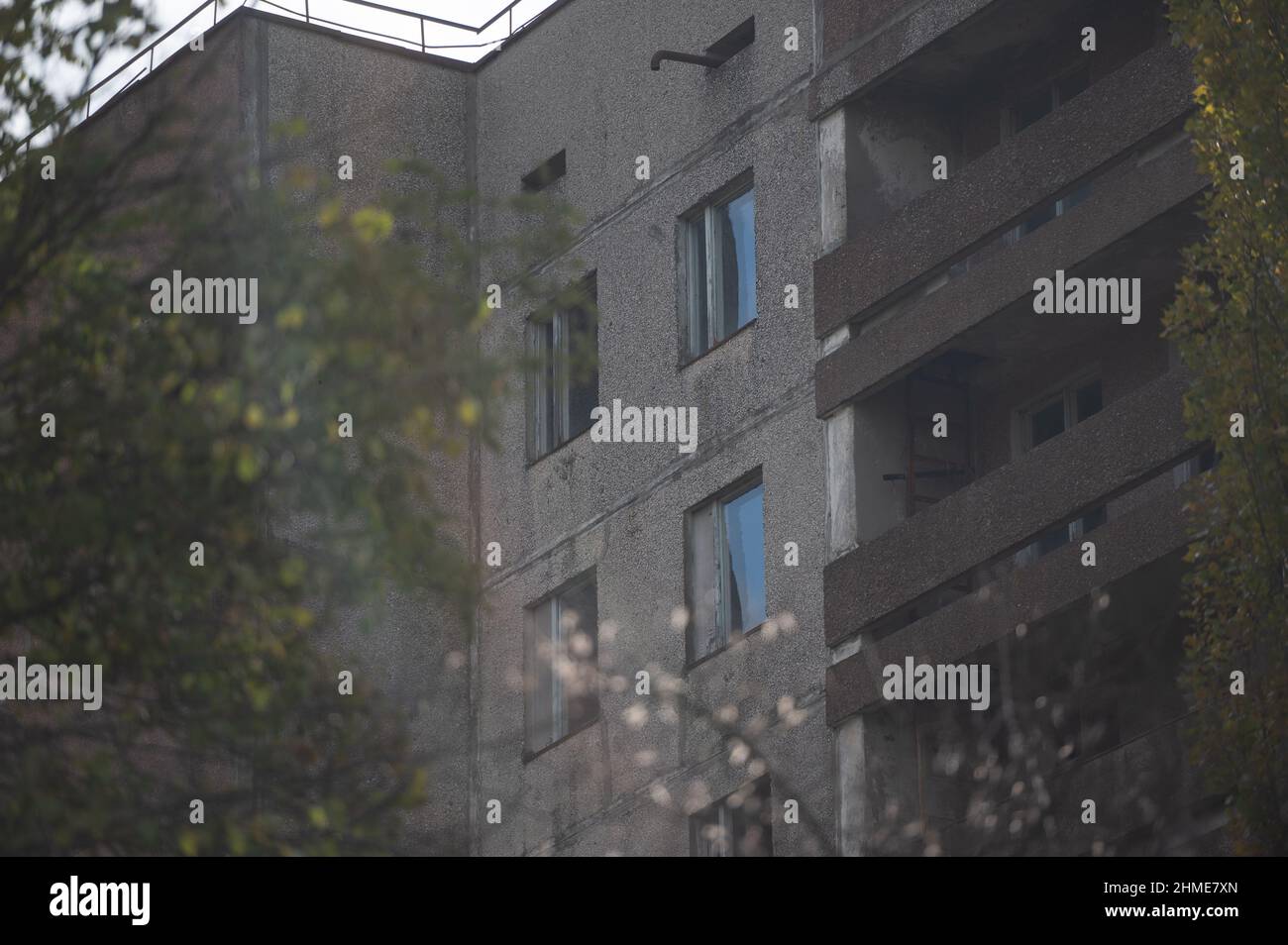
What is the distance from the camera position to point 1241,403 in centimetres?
1505

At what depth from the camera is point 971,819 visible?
16.9 meters

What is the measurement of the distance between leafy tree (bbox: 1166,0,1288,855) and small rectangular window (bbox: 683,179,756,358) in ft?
19.0

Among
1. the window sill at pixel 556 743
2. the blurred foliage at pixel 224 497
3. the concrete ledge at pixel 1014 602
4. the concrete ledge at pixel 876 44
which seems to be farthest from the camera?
the window sill at pixel 556 743

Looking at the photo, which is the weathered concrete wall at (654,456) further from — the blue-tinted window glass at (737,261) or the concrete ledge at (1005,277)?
the concrete ledge at (1005,277)

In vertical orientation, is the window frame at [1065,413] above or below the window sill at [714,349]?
below

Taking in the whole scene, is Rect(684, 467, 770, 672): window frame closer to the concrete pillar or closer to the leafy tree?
the concrete pillar

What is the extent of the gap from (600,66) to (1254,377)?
10376mm

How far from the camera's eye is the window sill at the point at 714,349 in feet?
69.4

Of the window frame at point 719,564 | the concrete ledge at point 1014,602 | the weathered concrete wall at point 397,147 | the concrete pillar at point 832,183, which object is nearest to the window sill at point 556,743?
the weathered concrete wall at point 397,147

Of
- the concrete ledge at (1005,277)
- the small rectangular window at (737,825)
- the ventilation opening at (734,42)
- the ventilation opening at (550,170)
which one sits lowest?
the small rectangular window at (737,825)

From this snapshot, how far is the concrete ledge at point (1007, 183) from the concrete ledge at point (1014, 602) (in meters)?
3.01

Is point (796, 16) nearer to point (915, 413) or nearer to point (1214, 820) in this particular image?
point (915, 413)

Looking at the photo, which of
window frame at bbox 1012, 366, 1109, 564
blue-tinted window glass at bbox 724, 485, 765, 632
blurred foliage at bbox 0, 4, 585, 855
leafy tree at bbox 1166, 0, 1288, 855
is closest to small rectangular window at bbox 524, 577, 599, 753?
blue-tinted window glass at bbox 724, 485, 765, 632

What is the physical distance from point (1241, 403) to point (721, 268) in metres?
7.69
